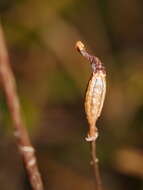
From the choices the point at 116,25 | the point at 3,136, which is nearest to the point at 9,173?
the point at 3,136

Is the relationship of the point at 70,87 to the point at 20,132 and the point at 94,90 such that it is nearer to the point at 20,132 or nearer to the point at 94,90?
the point at 20,132

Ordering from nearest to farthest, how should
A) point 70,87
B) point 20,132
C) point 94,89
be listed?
point 94,89 < point 20,132 < point 70,87

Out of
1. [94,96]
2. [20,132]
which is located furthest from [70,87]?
[94,96]

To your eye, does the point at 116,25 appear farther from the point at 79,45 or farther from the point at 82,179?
the point at 79,45

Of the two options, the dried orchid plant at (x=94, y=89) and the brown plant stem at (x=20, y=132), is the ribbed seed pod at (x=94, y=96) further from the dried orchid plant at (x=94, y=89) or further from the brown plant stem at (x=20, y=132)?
the brown plant stem at (x=20, y=132)

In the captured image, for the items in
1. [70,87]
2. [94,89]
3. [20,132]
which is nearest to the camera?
[94,89]
